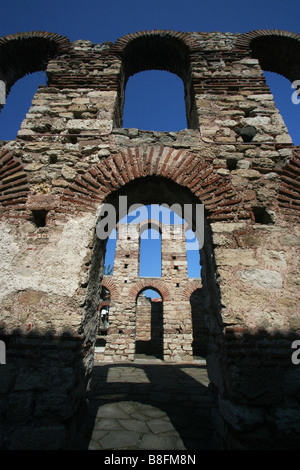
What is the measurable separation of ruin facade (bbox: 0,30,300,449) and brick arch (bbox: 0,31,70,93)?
0.22 meters

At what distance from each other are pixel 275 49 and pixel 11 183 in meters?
5.13

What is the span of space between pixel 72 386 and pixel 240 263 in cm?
189

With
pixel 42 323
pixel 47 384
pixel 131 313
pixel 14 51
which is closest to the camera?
pixel 47 384

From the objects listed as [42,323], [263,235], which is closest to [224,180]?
[263,235]

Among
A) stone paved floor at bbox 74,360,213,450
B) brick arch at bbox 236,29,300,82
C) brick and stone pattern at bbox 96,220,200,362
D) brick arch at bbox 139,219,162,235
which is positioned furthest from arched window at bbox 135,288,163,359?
brick arch at bbox 236,29,300,82

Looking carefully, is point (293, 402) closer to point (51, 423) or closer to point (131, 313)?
point (51, 423)

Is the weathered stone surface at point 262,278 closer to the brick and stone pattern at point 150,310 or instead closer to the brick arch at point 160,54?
the brick arch at point 160,54

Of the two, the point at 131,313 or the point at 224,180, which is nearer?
the point at 224,180

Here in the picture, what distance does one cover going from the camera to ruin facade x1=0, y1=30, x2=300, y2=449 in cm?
188

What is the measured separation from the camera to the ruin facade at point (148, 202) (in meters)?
1.88

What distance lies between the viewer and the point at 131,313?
9234 millimetres

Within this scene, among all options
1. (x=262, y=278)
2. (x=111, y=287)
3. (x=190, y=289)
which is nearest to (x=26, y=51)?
(x=262, y=278)

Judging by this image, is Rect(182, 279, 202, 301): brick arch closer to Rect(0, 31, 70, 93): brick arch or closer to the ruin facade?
Result: the ruin facade

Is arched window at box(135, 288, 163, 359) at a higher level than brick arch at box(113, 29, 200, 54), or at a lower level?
lower
